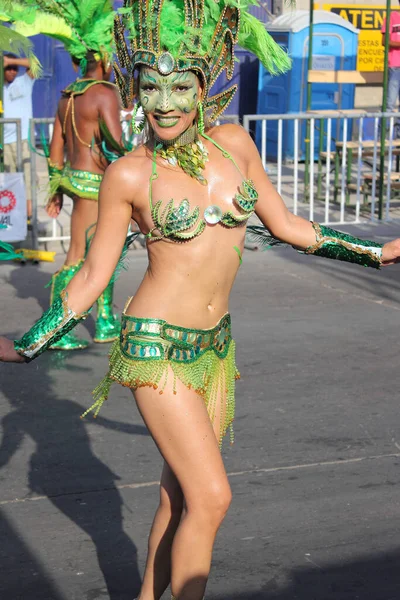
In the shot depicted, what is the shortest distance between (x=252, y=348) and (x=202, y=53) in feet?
12.8

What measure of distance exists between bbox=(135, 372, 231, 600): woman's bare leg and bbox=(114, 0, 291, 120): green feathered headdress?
1007 mm

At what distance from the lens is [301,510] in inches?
177

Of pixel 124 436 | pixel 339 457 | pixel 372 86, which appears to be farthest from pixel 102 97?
pixel 372 86

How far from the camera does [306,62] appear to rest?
15.1 meters

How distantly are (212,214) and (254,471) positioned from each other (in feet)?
6.74

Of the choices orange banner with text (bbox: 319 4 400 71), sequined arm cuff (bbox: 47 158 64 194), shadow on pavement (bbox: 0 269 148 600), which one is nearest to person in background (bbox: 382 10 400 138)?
orange banner with text (bbox: 319 4 400 71)

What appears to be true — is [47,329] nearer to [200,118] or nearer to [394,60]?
[200,118]

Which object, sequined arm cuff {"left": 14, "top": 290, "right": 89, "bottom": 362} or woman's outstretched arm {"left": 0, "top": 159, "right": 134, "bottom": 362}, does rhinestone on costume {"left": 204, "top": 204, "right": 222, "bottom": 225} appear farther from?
sequined arm cuff {"left": 14, "top": 290, "right": 89, "bottom": 362}

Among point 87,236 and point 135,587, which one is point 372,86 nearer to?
point 87,236

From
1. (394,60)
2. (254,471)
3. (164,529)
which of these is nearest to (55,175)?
(254,471)

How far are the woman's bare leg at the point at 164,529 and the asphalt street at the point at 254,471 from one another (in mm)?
454

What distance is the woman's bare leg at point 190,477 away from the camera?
311 cm

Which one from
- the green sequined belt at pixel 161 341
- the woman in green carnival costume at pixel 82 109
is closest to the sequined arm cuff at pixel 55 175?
the woman in green carnival costume at pixel 82 109

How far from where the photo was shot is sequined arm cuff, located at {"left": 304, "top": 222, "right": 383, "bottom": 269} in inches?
141
